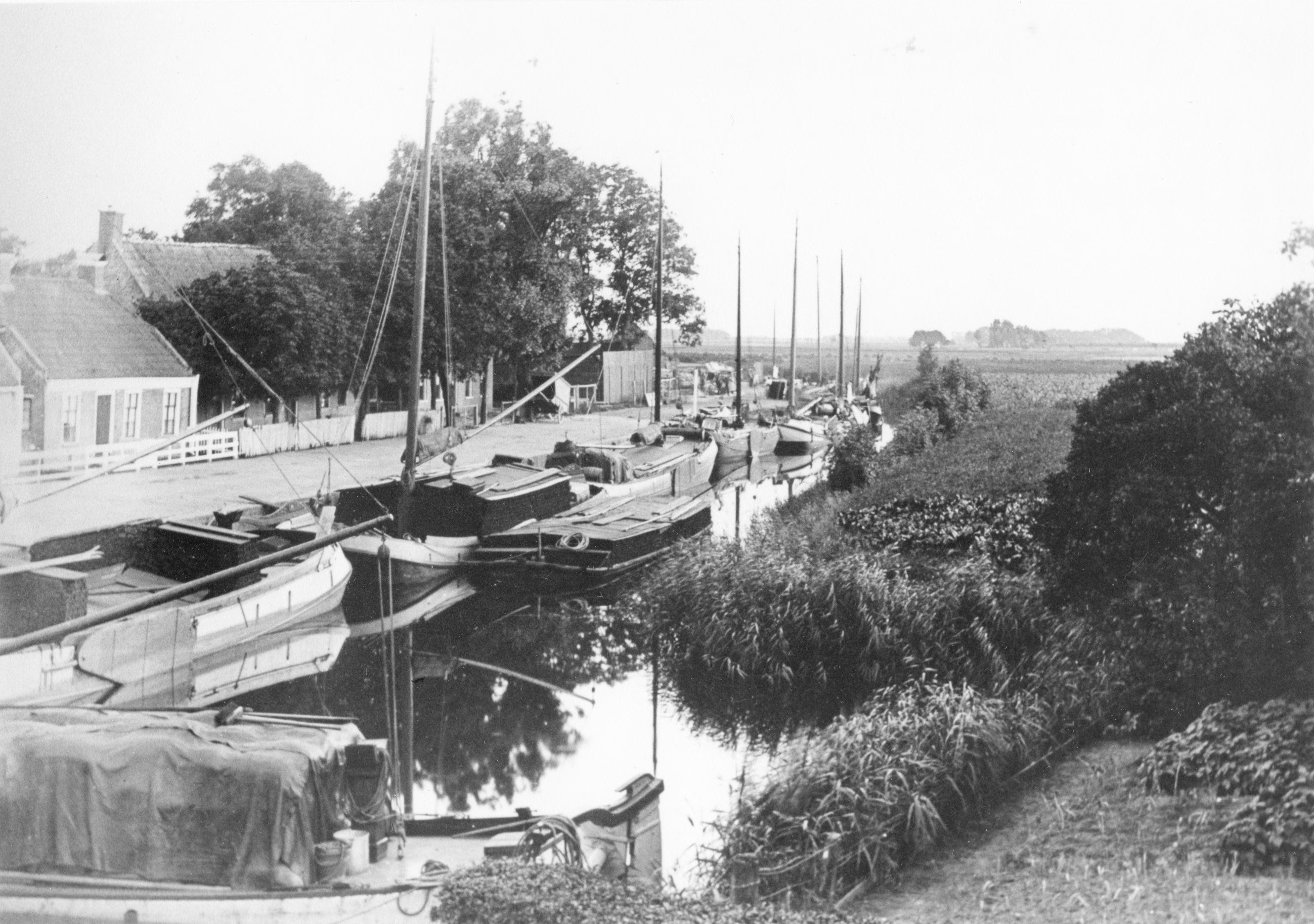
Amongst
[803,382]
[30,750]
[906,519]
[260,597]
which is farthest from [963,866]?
[803,382]

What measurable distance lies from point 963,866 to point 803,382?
4755 cm

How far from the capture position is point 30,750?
8844 millimetres

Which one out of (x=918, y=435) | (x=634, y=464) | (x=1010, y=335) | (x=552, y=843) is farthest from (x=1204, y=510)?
(x=634, y=464)

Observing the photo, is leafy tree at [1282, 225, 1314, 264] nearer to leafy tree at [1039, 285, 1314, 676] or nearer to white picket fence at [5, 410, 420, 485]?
leafy tree at [1039, 285, 1314, 676]

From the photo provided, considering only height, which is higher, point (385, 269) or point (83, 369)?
point (385, 269)

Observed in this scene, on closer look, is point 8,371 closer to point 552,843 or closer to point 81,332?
point 81,332

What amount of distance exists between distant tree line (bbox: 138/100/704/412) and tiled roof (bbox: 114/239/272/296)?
0.15m

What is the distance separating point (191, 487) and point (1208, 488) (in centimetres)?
1340

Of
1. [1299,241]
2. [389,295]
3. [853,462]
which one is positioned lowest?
[853,462]

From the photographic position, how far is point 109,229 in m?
12.9

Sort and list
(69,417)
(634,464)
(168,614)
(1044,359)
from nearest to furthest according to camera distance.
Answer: (69,417) < (168,614) < (1044,359) < (634,464)

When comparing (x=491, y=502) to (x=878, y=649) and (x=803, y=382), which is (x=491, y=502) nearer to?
(x=878, y=649)

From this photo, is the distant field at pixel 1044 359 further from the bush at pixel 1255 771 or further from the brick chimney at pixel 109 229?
the brick chimney at pixel 109 229

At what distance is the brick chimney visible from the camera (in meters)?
12.6
